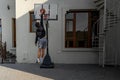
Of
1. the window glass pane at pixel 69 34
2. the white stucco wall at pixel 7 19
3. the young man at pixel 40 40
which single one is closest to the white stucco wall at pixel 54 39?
the window glass pane at pixel 69 34

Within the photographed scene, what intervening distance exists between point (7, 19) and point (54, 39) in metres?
4.42

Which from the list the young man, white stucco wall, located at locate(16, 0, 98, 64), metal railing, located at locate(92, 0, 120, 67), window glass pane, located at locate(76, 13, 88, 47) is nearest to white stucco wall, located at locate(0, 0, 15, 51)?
white stucco wall, located at locate(16, 0, 98, 64)

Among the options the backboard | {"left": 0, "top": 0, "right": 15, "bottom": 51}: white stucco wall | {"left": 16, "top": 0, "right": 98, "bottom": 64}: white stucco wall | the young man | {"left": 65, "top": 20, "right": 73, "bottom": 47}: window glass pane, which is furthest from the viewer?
{"left": 0, "top": 0, "right": 15, "bottom": 51}: white stucco wall

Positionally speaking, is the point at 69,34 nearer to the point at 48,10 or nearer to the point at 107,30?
the point at 48,10

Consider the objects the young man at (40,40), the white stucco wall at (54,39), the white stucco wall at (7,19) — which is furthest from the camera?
the white stucco wall at (7,19)

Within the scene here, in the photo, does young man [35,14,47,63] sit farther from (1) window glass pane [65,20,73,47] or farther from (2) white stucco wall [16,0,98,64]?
(1) window glass pane [65,20,73,47]

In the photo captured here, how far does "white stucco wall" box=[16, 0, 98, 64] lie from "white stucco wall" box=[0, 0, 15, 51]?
285 centimetres

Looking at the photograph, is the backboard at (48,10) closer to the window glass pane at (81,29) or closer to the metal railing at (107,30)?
the window glass pane at (81,29)

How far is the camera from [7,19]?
16.6 meters

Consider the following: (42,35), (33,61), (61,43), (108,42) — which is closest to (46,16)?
(42,35)

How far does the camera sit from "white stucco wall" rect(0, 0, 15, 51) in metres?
16.5

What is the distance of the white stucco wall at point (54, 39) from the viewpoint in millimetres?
13664

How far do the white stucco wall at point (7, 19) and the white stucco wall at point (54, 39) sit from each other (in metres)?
2.85

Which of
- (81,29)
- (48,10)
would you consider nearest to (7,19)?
(48,10)
